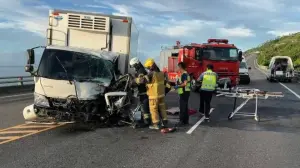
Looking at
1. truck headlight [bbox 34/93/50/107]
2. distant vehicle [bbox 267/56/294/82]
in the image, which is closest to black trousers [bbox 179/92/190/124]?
truck headlight [bbox 34/93/50/107]

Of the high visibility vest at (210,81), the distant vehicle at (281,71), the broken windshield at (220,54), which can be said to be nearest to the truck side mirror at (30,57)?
the high visibility vest at (210,81)

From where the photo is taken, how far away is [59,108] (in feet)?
28.1

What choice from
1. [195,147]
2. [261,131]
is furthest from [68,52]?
[261,131]

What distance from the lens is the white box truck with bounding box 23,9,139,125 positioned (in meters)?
8.59

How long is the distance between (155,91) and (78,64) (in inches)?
78.9

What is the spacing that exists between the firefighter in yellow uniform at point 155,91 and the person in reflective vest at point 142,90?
163 mm

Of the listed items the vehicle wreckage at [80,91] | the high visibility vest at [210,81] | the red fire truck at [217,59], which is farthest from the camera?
the red fire truck at [217,59]

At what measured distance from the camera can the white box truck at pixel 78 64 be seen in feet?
28.2

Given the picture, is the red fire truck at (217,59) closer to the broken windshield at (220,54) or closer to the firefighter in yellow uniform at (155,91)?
the broken windshield at (220,54)

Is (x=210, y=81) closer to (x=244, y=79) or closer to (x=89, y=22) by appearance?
(x=89, y=22)

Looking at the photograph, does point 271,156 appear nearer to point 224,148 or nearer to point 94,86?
point 224,148

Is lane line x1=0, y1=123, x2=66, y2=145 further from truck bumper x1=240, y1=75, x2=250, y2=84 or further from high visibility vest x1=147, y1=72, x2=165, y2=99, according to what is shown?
truck bumper x1=240, y1=75, x2=250, y2=84

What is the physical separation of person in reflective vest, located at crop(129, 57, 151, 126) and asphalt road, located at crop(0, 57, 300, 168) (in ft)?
1.33

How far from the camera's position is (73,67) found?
934 cm
